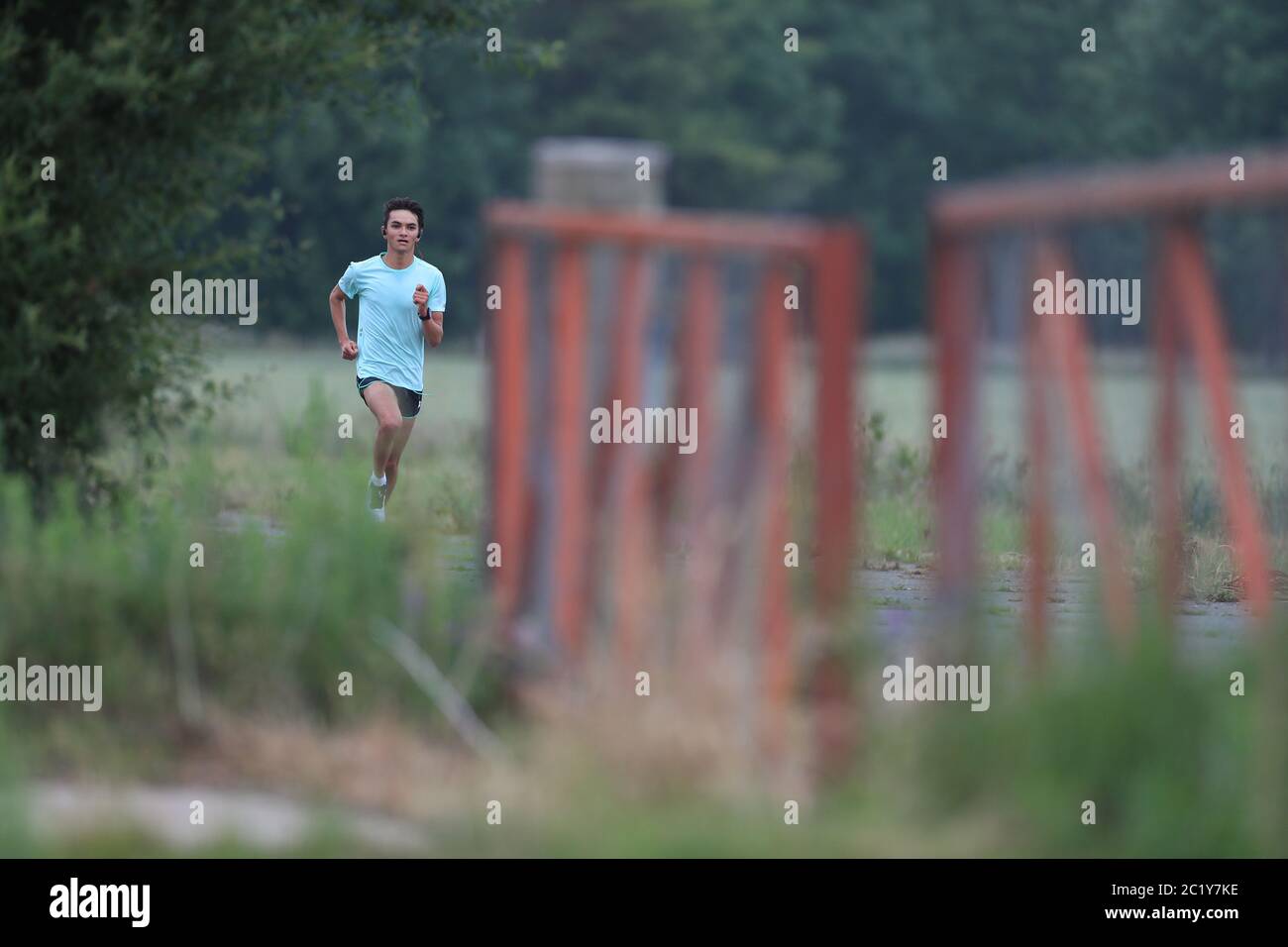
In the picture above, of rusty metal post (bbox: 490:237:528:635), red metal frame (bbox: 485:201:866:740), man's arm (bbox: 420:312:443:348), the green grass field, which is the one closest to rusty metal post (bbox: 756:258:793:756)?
red metal frame (bbox: 485:201:866:740)

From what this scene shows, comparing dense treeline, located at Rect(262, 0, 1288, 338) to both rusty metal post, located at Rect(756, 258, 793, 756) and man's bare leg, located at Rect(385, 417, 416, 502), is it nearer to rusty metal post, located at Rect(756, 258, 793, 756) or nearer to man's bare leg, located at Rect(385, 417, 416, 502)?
man's bare leg, located at Rect(385, 417, 416, 502)

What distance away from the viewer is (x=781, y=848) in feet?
18.3

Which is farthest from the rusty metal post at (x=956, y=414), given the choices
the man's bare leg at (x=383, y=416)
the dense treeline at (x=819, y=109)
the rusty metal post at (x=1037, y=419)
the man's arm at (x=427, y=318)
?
the dense treeline at (x=819, y=109)

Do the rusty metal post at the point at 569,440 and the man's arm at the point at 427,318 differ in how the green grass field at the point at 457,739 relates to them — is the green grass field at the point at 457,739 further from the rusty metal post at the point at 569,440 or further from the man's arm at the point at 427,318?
the man's arm at the point at 427,318

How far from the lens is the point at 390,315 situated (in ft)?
37.0

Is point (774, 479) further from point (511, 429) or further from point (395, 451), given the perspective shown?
point (395, 451)

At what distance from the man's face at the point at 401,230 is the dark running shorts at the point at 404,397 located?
0.79 metres

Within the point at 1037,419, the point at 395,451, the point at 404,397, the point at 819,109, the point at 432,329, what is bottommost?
the point at 1037,419

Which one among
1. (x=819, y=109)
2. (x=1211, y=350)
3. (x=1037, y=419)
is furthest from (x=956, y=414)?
(x=819, y=109)

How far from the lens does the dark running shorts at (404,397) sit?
11461mm

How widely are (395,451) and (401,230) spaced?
137 cm

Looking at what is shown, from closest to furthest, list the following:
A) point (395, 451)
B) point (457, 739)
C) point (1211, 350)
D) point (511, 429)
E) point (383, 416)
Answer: point (1211, 350)
point (457, 739)
point (511, 429)
point (383, 416)
point (395, 451)

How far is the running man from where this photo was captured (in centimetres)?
1109

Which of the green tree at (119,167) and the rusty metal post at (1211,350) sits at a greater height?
the green tree at (119,167)
